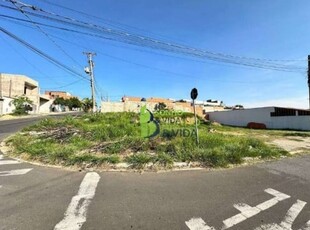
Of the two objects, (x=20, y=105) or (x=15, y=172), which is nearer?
(x=15, y=172)

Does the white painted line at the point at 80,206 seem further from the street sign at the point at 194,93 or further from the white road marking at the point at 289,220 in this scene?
the street sign at the point at 194,93

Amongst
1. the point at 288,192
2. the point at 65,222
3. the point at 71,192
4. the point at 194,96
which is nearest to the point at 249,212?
the point at 288,192

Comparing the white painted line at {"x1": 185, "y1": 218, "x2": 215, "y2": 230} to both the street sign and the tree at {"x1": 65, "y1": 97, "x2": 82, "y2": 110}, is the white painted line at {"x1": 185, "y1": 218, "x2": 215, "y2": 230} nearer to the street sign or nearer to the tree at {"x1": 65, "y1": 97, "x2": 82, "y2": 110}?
the street sign

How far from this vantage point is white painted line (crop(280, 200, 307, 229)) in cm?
341

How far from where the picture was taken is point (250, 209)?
3900mm

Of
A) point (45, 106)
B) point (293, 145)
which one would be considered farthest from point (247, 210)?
point (45, 106)

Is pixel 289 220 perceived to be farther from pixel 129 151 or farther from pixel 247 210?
pixel 129 151

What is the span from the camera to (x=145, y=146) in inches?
324

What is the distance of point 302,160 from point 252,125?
23.8 metres

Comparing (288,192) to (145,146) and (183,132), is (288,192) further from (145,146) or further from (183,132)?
(183,132)

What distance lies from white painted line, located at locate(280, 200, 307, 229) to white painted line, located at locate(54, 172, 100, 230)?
2937 mm

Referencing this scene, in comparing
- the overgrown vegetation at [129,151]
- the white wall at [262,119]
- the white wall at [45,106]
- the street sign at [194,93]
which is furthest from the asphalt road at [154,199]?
the white wall at [45,106]

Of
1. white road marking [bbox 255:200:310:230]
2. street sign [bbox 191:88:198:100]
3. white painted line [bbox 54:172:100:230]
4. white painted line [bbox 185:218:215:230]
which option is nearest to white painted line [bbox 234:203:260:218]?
white road marking [bbox 255:200:310:230]

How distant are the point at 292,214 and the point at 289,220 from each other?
24cm
